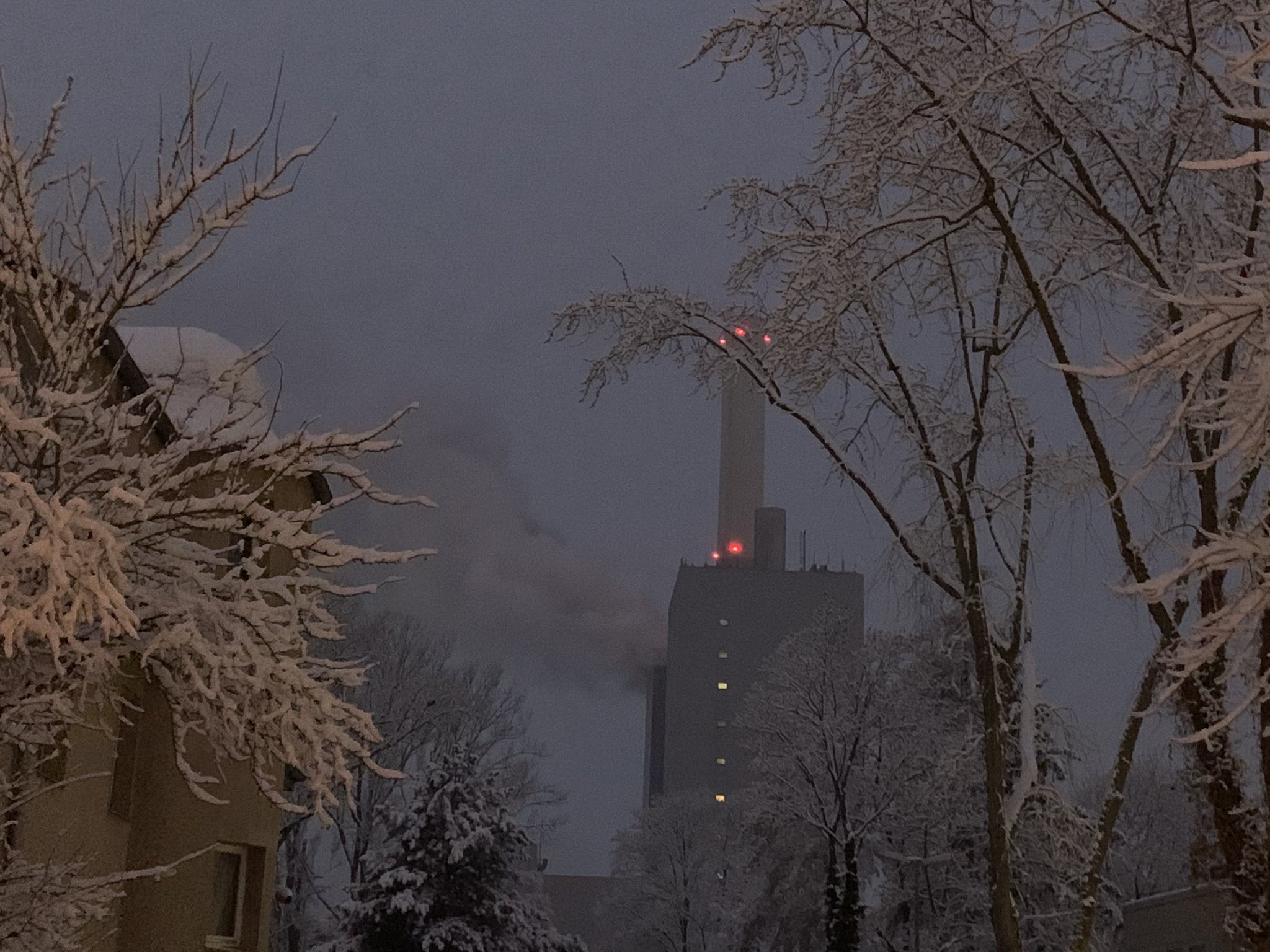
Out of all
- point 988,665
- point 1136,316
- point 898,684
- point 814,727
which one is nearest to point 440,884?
point 814,727

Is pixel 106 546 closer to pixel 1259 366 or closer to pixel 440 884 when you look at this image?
pixel 1259 366

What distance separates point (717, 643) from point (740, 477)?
22144 millimetres

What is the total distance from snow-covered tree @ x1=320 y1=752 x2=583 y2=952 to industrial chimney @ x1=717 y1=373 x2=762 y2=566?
9821 centimetres

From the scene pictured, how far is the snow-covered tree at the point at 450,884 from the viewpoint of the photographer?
24328 mm

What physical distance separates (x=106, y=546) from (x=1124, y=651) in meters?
8.75

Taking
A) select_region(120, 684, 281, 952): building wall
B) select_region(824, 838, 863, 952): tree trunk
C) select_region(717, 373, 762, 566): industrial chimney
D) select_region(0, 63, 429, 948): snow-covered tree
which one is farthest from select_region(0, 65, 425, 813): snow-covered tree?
select_region(717, 373, 762, 566): industrial chimney

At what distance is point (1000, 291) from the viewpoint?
12828 millimetres

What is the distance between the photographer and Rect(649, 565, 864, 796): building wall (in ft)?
347

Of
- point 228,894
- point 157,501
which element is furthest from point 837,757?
point 157,501

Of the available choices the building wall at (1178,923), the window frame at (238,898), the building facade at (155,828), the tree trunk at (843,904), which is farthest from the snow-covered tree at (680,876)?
the building facade at (155,828)

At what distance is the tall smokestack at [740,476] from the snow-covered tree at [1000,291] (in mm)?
110599

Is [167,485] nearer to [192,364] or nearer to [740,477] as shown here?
[192,364]

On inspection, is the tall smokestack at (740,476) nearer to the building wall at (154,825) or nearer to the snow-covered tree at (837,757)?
the snow-covered tree at (837,757)

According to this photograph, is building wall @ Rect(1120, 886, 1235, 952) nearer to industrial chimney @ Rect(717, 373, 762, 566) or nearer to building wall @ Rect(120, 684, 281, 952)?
building wall @ Rect(120, 684, 281, 952)
